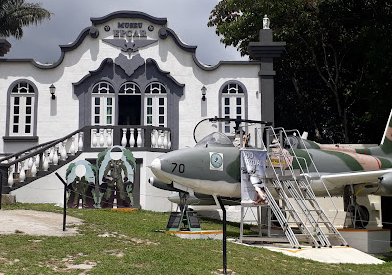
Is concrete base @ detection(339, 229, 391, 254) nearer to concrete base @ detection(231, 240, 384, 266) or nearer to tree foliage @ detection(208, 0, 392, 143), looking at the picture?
concrete base @ detection(231, 240, 384, 266)

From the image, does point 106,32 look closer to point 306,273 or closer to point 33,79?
point 33,79

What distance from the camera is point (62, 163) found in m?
20.0

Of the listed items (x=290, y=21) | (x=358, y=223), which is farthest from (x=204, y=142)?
(x=290, y=21)

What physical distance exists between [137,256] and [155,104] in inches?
556

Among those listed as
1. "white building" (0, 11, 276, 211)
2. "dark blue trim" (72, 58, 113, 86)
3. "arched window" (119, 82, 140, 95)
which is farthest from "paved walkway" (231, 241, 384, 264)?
"dark blue trim" (72, 58, 113, 86)

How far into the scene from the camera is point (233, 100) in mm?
23188

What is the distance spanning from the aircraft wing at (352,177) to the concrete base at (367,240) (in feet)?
4.57

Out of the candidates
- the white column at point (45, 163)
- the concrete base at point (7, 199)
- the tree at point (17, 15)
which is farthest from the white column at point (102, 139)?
the tree at point (17, 15)

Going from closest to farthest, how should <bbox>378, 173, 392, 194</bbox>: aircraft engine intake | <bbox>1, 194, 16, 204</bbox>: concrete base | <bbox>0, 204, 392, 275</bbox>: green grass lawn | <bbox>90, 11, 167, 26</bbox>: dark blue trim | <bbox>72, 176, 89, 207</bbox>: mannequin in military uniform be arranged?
<bbox>0, 204, 392, 275</bbox>: green grass lawn
<bbox>378, 173, 392, 194</bbox>: aircraft engine intake
<bbox>1, 194, 16, 204</bbox>: concrete base
<bbox>72, 176, 89, 207</bbox>: mannequin in military uniform
<bbox>90, 11, 167, 26</bbox>: dark blue trim

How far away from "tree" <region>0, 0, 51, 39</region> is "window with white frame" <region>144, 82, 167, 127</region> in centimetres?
1246

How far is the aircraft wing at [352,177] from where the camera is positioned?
595 inches

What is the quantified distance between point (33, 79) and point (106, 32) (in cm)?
376

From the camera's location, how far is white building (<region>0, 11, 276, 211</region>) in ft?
74.9

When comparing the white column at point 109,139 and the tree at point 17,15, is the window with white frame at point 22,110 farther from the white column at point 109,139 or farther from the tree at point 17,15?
the tree at point 17,15
